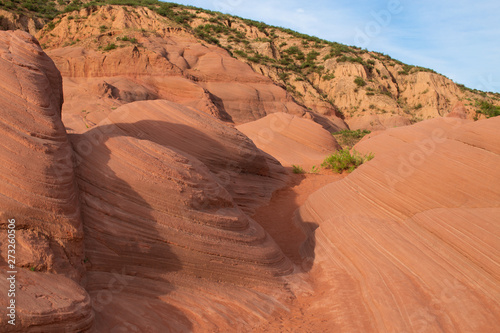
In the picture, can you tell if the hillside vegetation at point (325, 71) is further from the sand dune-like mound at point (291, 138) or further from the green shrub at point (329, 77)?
the sand dune-like mound at point (291, 138)

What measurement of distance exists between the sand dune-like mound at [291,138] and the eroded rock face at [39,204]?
9.20m

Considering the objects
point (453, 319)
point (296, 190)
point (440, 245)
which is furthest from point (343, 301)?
point (296, 190)

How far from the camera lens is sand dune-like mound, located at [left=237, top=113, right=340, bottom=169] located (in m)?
13.4

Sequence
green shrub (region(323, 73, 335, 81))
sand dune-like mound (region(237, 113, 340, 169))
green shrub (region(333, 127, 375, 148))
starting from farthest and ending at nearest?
green shrub (region(323, 73, 335, 81))
green shrub (region(333, 127, 375, 148))
sand dune-like mound (region(237, 113, 340, 169))

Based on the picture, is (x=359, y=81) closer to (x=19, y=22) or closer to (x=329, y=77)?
(x=329, y=77)

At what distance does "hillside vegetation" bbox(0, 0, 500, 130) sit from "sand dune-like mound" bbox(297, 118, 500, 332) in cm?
2375

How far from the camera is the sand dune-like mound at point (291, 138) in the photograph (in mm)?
13401

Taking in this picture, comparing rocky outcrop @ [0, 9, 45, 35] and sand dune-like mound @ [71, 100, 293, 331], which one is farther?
rocky outcrop @ [0, 9, 45, 35]

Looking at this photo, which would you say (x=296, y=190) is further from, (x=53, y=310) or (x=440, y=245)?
(x=53, y=310)

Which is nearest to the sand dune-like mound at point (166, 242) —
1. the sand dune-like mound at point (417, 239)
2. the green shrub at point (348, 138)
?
the sand dune-like mound at point (417, 239)

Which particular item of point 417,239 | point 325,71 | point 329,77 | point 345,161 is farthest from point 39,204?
point 325,71

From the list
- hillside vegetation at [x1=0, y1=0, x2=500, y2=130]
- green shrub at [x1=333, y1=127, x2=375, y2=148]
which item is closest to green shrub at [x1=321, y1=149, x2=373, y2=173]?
green shrub at [x1=333, y1=127, x2=375, y2=148]

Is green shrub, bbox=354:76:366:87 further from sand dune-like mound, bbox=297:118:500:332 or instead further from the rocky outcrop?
sand dune-like mound, bbox=297:118:500:332

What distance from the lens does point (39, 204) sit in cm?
368
